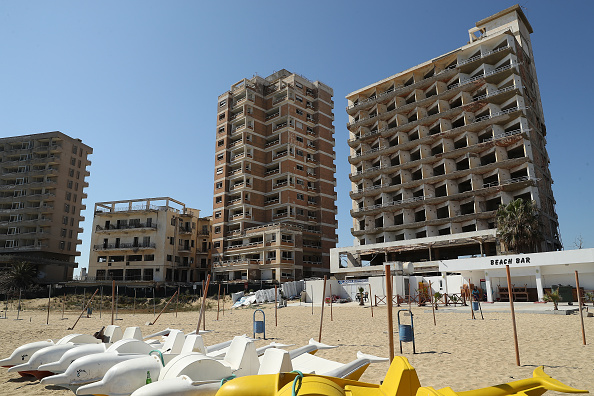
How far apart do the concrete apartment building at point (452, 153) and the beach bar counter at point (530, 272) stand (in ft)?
43.9

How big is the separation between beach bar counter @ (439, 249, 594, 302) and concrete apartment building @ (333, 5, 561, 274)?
13373mm

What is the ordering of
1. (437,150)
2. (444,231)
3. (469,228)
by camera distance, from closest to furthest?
(469,228) → (444,231) → (437,150)

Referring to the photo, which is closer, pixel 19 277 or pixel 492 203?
pixel 492 203

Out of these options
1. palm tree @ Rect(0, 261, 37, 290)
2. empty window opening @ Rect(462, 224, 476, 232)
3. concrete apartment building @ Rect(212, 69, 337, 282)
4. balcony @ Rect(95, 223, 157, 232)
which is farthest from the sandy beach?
palm tree @ Rect(0, 261, 37, 290)

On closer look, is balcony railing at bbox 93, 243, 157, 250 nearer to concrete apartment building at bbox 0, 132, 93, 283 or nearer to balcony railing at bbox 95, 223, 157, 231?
balcony railing at bbox 95, 223, 157, 231

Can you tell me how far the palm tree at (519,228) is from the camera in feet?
142

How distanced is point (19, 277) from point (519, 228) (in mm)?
71512

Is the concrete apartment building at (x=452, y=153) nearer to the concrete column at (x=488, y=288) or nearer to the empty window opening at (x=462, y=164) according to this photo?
the empty window opening at (x=462, y=164)

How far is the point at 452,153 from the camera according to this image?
5784 centimetres

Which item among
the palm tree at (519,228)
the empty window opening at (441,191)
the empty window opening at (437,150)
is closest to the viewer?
the palm tree at (519,228)

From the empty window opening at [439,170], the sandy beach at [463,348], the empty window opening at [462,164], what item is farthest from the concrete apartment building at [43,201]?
the empty window opening at [462,164]

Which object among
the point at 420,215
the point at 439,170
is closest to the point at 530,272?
the point at 439,170

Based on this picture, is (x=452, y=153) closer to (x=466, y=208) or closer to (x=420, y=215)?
(x=466, y=208)

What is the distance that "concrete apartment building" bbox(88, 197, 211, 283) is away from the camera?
65.6m
